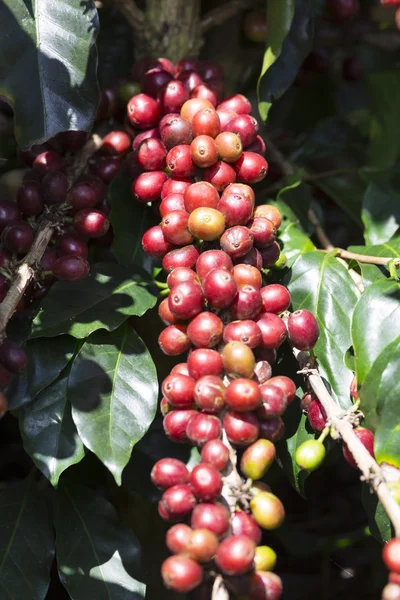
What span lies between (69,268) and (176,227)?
0.20 meters

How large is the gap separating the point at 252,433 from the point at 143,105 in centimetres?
71

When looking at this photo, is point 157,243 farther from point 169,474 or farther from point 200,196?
point 169,474

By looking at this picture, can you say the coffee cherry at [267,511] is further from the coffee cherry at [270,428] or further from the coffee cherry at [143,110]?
the coffee cherry at [143,110]

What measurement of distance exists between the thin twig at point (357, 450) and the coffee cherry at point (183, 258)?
24 centimetres

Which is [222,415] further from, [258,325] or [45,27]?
[45,27]

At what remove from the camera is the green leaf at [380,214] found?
1419 mm

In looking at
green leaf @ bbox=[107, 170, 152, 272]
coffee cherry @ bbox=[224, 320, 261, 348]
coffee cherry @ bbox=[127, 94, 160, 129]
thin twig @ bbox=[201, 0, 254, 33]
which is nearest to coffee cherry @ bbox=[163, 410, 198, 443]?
coffee cherry @ bbox=[224, 320, 261, 348]

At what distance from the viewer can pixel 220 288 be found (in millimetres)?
917

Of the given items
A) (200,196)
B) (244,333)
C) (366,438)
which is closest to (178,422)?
(244,333)

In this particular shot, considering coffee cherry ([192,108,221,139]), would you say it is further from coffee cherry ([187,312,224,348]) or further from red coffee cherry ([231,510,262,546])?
red coffee cherry ([231,510,262,546])

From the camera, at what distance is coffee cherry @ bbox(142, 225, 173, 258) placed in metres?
1.11

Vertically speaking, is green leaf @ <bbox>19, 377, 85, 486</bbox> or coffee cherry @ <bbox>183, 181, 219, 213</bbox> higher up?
coffee cherry @ <bbox>183, 181, 219, 213</bbox>

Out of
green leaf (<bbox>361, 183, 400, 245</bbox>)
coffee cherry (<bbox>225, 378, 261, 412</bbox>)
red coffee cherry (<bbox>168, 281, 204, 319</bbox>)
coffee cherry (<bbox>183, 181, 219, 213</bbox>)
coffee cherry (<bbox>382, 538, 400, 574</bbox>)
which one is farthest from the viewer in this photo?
green leaf (<bbox>361, 183, 400, 245</bbox>)

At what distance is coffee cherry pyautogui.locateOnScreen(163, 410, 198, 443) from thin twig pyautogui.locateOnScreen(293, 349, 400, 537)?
0.60 ft
